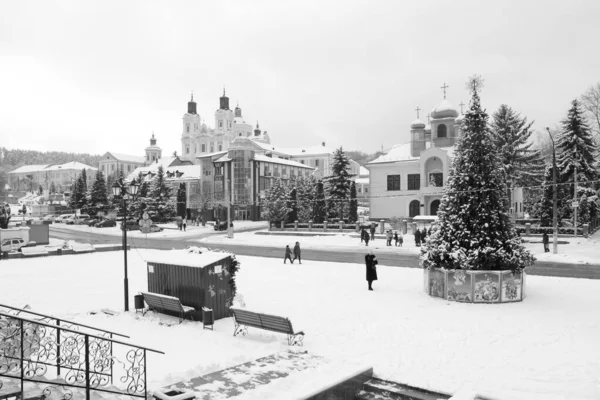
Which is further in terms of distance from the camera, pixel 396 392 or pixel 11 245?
pixel 11 245

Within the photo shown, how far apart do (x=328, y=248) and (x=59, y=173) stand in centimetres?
17223

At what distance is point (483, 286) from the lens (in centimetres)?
1661

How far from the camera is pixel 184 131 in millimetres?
138625

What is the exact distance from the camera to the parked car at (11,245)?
34.4m

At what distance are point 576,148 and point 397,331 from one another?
38.1 meters

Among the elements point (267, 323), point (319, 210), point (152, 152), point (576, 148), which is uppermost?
point (152, 152)

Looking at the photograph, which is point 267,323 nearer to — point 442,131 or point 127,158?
point 442,131

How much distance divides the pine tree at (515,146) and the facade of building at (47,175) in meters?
153

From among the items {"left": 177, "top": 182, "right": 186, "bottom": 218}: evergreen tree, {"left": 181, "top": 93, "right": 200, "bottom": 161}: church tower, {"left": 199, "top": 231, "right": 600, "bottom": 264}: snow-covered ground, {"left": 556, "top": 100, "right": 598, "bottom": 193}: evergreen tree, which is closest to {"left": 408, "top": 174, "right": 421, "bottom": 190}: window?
{"left": 199, "top": 231, "right": 600, "bottom": 264}: snow-covered ground

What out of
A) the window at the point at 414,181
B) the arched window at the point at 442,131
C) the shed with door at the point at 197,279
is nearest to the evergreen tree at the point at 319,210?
the window at the point at 414,181

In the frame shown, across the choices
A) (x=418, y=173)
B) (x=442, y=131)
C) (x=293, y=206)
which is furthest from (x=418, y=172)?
(x=293, y=206)

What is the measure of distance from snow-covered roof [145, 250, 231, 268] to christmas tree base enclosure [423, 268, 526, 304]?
8.16 m

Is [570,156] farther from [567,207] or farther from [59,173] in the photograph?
[59,173]

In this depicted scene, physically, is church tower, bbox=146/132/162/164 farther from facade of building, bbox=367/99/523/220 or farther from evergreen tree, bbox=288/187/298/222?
facade of building, bbox=367/99/523/220
